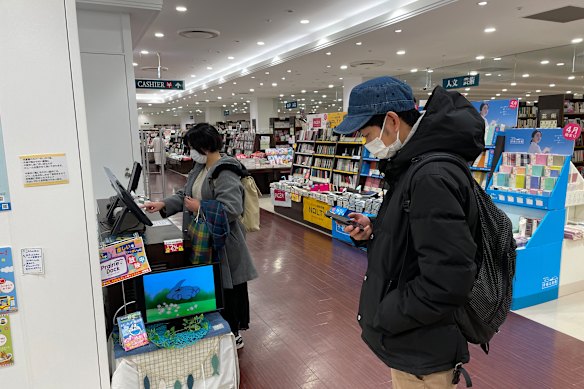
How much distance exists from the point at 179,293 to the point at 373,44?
27.0 feet

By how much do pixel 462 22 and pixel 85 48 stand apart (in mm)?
6226

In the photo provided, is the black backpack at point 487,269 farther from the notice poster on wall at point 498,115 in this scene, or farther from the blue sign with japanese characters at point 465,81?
the blue sign with japanese characters at point 465,81

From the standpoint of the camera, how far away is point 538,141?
4.05 m

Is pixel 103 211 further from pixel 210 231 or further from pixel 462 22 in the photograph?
pixel 462 22

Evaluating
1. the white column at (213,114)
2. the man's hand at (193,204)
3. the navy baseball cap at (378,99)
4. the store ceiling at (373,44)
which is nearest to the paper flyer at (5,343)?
the man's hand at (193,204)

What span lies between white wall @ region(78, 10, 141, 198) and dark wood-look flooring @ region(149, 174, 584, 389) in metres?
2.57

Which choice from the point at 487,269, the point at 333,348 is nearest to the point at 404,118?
the point at 487,269

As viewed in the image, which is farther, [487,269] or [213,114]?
[213,114]

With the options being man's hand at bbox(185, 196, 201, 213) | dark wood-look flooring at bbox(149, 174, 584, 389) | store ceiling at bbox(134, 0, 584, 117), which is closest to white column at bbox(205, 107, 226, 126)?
store ceiling at bbox(134, 0, 584, 117)

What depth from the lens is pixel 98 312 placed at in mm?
1900

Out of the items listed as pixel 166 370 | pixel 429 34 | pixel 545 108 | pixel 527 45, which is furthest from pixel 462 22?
pixel 166 370

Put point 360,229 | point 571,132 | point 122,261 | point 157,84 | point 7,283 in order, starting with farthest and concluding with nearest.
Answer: point 157,84 → point 571,132 → point 122,261 → point 7,283 → point 360,229

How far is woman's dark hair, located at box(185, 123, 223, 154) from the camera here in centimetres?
284

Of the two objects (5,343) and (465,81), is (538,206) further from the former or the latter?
(465,81)
